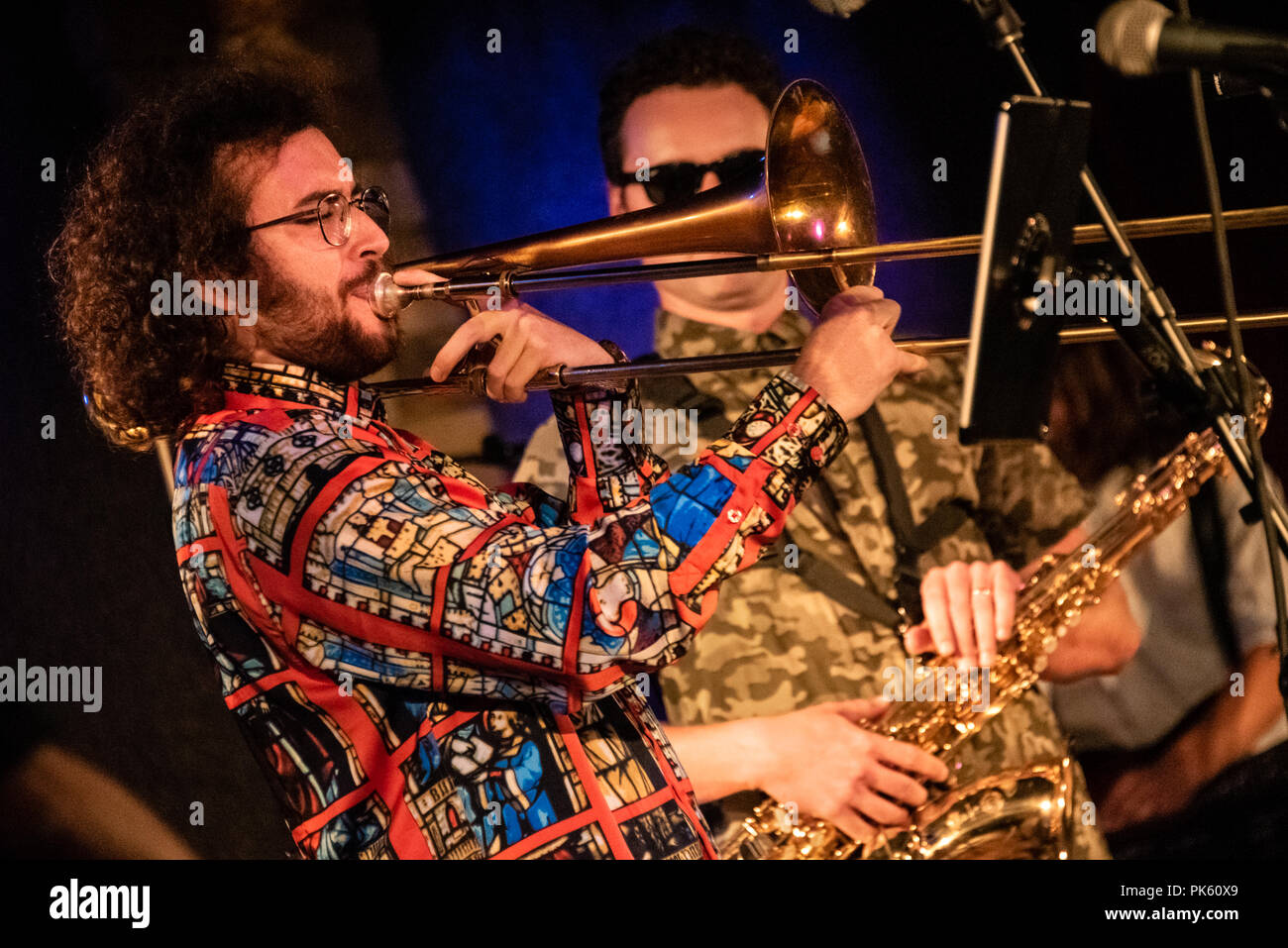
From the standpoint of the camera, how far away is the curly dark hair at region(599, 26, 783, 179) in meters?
3.18

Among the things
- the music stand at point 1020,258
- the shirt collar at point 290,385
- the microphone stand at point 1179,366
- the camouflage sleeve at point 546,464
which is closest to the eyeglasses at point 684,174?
the camouflage sleeve at point 546,464

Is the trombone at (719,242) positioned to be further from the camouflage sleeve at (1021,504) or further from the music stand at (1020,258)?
the camouflage sleeve at (1021,504)

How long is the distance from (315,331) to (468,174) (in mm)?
1326

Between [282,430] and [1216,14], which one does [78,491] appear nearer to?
[282,430]

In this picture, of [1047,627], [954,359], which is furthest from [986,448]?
[1047,627]

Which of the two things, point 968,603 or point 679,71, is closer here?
point 968,603

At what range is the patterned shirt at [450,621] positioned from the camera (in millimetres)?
1692

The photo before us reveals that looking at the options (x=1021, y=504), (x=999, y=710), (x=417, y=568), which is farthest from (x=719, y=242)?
(x=999, y=710)

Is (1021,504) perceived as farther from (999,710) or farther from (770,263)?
(770,263)

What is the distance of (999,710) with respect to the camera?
3.06 meters

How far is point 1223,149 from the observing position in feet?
10.5

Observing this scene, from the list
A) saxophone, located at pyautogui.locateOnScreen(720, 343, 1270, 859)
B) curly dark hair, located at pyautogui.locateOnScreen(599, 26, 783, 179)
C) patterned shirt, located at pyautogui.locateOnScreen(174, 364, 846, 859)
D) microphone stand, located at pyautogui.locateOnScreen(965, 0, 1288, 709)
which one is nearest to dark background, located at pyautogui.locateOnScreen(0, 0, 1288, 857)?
curly dark hair, located at pyautogui.locateOnScreen(599, 26, 783, 179)

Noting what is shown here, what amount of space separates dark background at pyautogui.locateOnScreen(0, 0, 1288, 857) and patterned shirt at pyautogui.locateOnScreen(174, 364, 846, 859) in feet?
5.00
